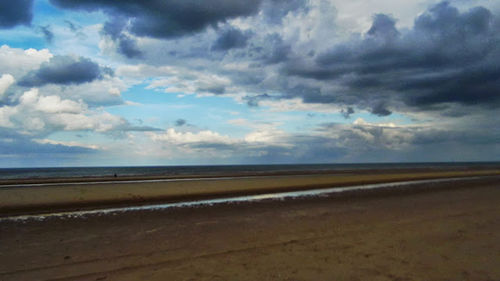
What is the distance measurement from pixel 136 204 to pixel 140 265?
1401 cm

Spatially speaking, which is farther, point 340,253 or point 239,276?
point 340,253

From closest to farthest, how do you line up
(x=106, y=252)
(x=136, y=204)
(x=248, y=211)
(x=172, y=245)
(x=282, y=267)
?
(x=282, y=267) < (x=106, y=252) < (x=172, y=245) < (x=248, y=211) < (x=136, y=204)

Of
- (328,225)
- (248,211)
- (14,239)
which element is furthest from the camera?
(248,211)

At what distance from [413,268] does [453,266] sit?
3.38 feet

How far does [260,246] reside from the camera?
9.52m

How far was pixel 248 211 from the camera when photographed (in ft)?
55.3

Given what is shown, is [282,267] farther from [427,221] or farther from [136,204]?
[136,204]

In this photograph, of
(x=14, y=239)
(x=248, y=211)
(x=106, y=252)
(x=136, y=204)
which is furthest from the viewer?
(x=136, y=204)

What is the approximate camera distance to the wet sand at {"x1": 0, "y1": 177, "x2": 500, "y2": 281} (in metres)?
7.25

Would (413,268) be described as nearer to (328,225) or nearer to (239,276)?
(239,276)

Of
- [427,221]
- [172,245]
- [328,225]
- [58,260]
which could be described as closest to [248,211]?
[328,225]

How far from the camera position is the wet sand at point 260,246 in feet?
23.8

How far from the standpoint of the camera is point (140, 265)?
7.90 meters

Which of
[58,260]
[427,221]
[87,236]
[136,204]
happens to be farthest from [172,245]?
[136,204]
